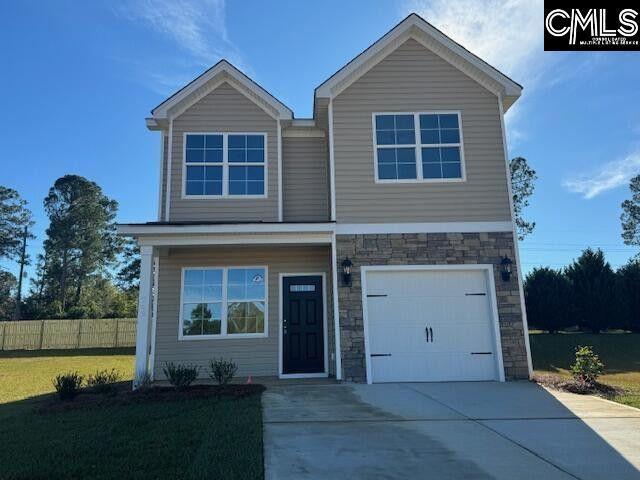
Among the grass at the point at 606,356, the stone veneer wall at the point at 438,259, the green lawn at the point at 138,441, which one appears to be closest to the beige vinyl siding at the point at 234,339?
the stone veneer wall at the point at 438,259

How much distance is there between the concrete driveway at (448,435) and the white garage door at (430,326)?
127 centimetres

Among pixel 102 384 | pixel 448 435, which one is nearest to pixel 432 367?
pixel 448 435

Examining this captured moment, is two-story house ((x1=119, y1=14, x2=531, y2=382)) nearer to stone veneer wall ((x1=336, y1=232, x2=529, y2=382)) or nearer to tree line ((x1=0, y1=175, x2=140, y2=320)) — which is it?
stone veneer wall ((x1=336, y1=232, x2=529, y2=382))

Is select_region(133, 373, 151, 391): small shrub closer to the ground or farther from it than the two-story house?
closer to the ground

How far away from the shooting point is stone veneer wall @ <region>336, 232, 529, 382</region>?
30.1ft

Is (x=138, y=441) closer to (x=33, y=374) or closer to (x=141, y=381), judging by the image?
(x=141, y=381)

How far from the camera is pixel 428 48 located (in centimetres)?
1048

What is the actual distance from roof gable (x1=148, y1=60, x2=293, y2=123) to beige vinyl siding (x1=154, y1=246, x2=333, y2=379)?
333 centimetres

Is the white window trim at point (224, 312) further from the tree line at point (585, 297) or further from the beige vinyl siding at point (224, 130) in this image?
the tree line at point (585, 297)

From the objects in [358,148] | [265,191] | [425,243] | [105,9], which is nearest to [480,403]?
[425,243]

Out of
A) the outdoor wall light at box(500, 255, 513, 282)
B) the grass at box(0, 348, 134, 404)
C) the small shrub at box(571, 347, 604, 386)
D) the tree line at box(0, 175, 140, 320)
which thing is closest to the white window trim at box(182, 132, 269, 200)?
the grass at box(0, 348, 134, 404)

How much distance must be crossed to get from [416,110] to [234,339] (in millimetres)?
6762

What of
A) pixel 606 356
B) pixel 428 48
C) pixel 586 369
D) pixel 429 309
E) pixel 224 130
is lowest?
pixel 606 356

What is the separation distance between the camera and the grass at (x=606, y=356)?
9.37 m
